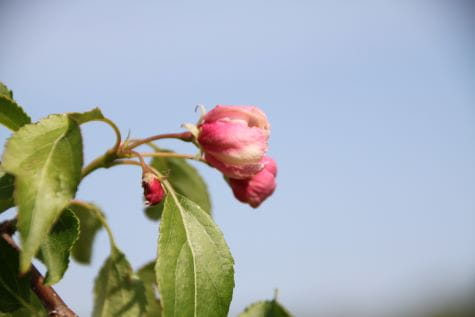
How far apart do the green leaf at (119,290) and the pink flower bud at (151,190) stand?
1.26 feet

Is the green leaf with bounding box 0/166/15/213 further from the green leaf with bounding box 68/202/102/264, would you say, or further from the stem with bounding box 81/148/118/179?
the green leaf with bounding box 68/202/102/264

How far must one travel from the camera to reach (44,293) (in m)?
1.20

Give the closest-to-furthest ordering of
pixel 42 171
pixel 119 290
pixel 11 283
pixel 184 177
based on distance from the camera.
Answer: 1. pixel 42 171
2. pixel 11 283
3. pixel 119 290
4. pixel 184 177

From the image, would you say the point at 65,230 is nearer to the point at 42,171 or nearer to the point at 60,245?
the point at 60,245

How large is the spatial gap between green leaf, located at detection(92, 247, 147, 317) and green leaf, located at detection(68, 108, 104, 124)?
50cm

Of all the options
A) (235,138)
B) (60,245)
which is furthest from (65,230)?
(235,138)

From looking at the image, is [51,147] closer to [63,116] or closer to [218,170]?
[63,116]

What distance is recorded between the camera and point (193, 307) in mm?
1066

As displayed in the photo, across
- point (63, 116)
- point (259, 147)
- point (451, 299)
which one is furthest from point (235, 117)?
point (451, 299)

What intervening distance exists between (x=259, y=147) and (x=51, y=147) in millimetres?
410

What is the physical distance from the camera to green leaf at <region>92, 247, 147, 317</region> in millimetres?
1532

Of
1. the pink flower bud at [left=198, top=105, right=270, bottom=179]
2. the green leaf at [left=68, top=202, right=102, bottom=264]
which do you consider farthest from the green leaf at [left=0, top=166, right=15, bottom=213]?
the green leaf at [left=68, top=202, right=102, bottom=264]

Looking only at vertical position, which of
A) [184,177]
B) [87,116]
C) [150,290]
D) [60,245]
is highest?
[87,116]

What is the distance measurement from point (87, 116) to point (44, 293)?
1.11ft
